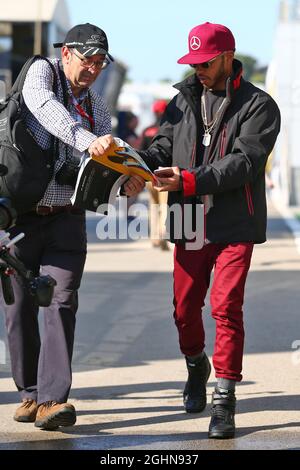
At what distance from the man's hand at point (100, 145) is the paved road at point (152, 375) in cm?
138

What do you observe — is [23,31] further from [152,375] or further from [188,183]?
[188,183]

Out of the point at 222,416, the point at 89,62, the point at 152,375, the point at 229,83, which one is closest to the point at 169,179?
the point at 229,83

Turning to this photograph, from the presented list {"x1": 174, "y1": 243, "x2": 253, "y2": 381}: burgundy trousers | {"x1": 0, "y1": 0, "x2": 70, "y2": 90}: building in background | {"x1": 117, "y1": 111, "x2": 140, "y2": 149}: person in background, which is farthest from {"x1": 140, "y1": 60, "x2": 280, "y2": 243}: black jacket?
{"x1": 0, "y1": 0, "x2": 70, "y2": 90}: building in background

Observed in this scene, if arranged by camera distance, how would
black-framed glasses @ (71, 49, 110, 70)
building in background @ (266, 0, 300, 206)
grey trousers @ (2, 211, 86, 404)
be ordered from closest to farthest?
black-framed glasses @ (71, 49, 110, 70) < grey trousers @ (2, 211, 86, 404) < building in background @ (266, 0, 300, 206)

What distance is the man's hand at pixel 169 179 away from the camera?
6188mm

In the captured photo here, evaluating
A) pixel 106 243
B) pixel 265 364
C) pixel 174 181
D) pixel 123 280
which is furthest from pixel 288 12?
pixel 174 181

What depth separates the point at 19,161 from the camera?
6164 millimetres

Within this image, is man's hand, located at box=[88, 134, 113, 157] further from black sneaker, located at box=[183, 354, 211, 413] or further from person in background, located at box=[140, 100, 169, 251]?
person in background, located at box=[140, 100, 169, 251]

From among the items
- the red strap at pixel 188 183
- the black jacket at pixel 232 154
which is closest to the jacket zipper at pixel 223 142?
the black jacket at pixel 232 154

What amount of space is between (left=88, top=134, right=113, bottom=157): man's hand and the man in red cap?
0.36m

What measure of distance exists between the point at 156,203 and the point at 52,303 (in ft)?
31.3

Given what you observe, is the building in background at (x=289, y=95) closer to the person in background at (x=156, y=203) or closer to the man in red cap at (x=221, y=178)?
the person in background at (x=156, y=203)

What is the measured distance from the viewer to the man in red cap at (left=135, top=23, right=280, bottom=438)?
6.23m

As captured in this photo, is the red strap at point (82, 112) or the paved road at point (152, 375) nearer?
the paved road at point (152, 375)
